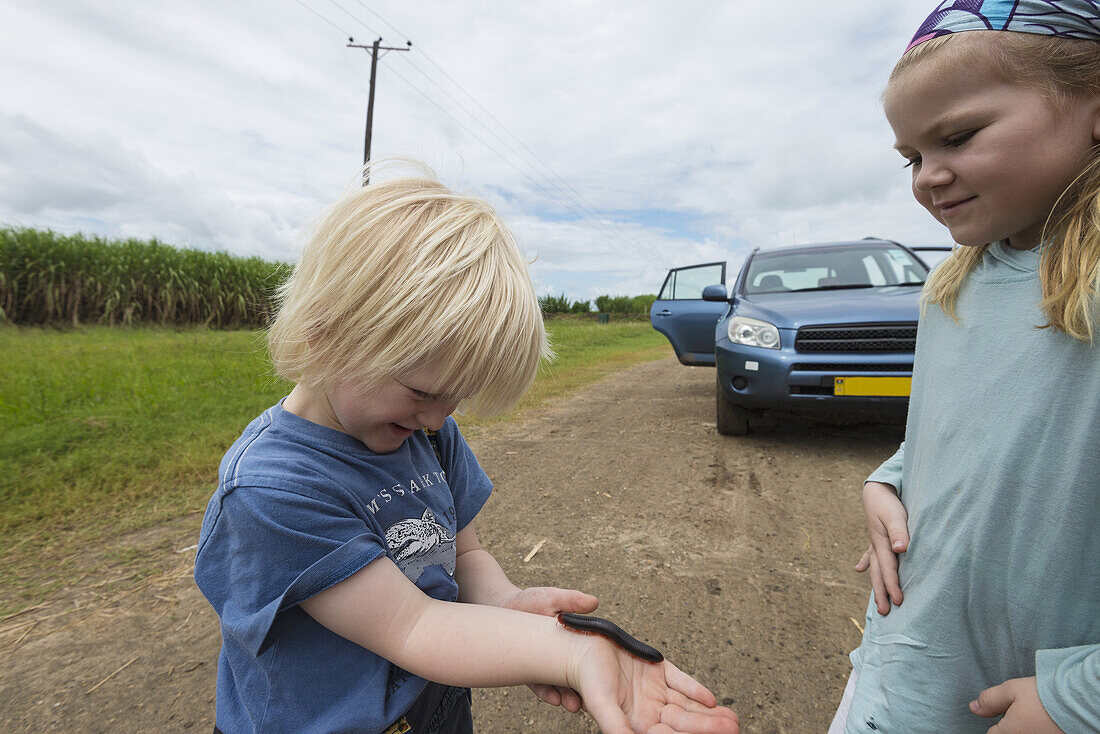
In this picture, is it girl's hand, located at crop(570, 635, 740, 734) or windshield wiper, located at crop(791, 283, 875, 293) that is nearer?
girl's hand, located at crop(570, 635, 740, 734)

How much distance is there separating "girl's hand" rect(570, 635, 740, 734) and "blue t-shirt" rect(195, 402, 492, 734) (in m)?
0.36

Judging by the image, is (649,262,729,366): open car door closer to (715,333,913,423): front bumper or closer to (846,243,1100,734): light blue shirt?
(715,333,913,423): front bumper

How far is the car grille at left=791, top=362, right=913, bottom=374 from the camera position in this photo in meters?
4.21

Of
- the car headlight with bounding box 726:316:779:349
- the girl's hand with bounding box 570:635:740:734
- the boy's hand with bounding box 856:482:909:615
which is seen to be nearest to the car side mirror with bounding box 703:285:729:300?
the car headlight with bounding box 726:316:779:349

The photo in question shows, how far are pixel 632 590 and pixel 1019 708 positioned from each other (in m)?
1.80

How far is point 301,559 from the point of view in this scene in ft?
2.98

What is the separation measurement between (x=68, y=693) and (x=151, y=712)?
32 centimetres

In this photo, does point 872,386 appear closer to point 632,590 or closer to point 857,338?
point 857,338

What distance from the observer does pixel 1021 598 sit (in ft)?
3.01

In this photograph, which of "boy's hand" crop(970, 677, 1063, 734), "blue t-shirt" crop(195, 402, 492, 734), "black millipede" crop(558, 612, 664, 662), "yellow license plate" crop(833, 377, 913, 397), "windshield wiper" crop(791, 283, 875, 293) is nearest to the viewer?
"boy's hand" crop(970, 677, 1063, 734)

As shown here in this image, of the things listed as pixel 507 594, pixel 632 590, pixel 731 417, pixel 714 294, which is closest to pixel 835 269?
pixel 714 294

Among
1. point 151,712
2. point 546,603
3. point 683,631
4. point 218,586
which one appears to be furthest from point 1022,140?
point 151,712

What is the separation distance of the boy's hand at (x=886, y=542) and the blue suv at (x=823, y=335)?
3370 millimetres

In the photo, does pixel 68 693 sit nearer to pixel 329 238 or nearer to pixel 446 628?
pixel 446 628
